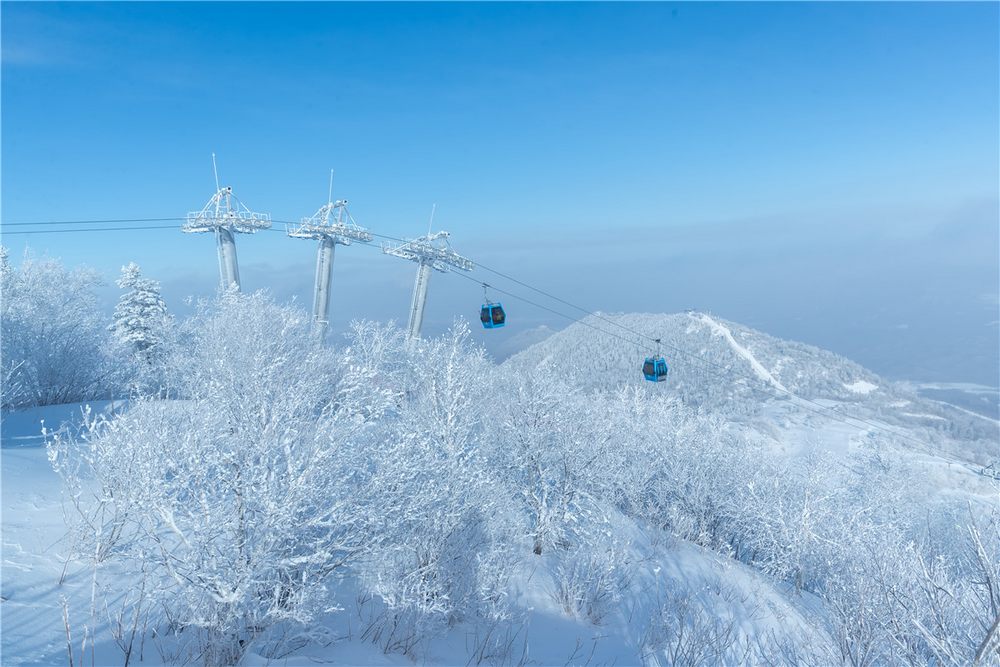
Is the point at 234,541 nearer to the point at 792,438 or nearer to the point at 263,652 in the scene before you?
the point at 263,652

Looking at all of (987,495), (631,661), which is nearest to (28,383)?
(631,661)

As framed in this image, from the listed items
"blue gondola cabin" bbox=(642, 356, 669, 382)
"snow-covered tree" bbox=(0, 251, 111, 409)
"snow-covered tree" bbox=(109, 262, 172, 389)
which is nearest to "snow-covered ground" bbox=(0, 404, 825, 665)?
"snow-covered tree" bbox=(0, 251, 111, 409)

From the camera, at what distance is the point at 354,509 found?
312 inches

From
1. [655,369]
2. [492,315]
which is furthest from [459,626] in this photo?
[655,369]

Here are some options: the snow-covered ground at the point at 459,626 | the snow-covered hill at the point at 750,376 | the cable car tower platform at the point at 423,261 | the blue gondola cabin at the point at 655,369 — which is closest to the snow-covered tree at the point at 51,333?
the snow-covered ground at the point at 459,626

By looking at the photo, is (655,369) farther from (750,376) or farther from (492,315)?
(750,376)

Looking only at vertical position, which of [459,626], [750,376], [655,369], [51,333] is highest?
[655,369]

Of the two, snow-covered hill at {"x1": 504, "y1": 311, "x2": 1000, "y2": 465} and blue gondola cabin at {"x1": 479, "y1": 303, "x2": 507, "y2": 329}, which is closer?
blue gondola cabin at {"x1": 479, "y1": 303, "x2": 507, "y2": 329}

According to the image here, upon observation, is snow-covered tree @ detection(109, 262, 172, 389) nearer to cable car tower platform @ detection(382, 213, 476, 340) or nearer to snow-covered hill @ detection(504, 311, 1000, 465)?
cable car tower platform @ detection(382, 213, 476, 340)

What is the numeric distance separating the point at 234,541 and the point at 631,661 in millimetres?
8887

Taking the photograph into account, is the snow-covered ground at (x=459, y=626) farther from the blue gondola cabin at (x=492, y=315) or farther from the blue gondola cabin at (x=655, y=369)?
the blue gondola cabin at (x=492, y=315)

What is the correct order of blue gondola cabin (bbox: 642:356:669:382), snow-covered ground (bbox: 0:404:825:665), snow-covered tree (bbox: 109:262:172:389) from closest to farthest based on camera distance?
snow-covered ground (bbox: 0:404:825:665)
blue gondola cabin (bbox: 642:356:669:382)
snow-covered tree (bbox: 109:262:172:389)

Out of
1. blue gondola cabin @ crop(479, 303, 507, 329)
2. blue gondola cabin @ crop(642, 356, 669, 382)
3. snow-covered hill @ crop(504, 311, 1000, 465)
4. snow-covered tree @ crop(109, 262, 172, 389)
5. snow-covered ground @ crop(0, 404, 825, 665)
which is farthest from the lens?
snow-covered hill @ crop(504, 311, 1000, 465)

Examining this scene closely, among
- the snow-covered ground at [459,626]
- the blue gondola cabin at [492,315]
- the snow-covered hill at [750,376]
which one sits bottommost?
the snow-covered hill at [750,376]
